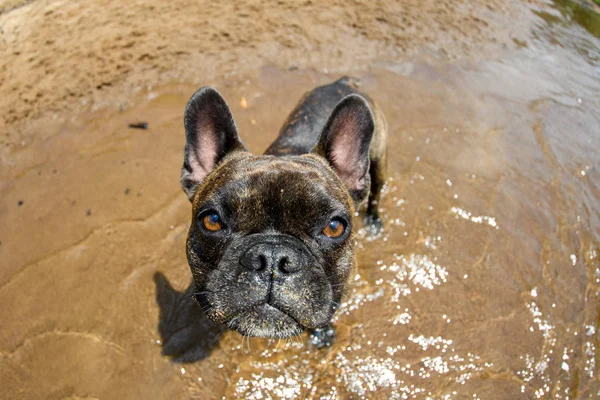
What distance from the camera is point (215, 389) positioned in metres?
4.39

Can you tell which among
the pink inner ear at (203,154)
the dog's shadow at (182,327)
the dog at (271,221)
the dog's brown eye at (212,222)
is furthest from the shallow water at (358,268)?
the dog's brown eye at (212,222)

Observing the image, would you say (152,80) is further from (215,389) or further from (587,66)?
(587,66)

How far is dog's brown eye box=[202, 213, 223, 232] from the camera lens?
129 inches

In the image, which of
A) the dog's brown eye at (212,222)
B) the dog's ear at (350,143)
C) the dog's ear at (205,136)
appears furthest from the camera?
the dog's ear at (350,143)

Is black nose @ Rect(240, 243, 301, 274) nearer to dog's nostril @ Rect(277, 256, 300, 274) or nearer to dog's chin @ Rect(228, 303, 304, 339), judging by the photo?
dog's nostril @ Rect(277, 256, 300, 274)

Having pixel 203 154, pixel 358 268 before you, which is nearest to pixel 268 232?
pixel 203 154

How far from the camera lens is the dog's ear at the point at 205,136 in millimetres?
3787

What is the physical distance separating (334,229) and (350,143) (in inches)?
45.6

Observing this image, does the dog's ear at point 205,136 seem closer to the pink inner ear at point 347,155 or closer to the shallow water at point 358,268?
the pink inner ear at point 347,155

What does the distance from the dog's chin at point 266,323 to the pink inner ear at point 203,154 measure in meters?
1.66

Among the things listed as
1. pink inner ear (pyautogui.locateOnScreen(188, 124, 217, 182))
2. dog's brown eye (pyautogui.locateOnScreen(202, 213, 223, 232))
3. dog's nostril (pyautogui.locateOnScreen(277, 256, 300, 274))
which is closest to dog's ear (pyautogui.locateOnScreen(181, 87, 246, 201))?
pink inner ear (pyautogui.locateOnScreen(188, 124, 217, 182))

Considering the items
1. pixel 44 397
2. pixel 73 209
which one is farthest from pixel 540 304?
pixel 73 209

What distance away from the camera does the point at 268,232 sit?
316cm

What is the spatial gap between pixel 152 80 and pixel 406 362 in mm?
5909
